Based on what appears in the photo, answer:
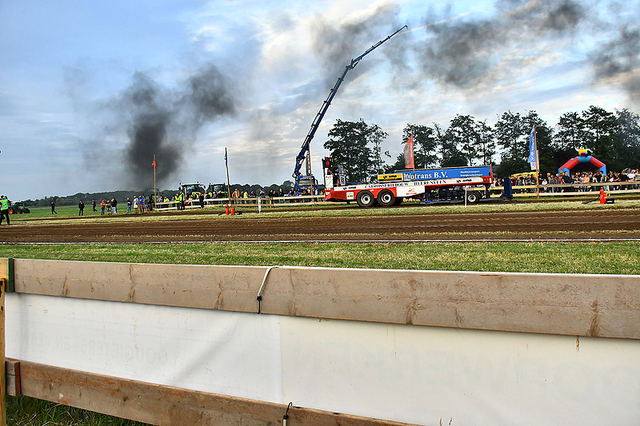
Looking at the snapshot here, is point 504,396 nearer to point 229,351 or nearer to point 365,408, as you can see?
point 365,408

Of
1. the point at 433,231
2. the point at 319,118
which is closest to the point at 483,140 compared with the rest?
the point at 319,118

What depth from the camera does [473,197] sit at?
81.2 ft

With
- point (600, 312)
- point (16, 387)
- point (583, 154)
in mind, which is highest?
point (583, 154)

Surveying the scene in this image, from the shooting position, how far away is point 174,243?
1198 cm

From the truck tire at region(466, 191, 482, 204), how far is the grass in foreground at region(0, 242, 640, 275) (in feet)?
53.8

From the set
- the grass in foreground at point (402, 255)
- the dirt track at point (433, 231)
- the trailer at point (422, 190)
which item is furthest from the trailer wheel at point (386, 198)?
the grass in foreground at point (402, 255)

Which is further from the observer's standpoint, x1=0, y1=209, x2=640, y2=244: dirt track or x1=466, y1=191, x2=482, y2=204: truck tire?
x1=466, y1=191, x2=482, y2=204: truck tire

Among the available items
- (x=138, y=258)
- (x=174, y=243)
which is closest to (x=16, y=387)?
(x=138, y=258)

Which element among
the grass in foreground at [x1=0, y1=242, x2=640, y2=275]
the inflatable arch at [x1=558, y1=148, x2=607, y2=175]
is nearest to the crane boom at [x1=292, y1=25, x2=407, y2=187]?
the inflatable arch at [x1=558, y1=148, x2=607, y2=175]

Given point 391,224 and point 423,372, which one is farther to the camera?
point 391,224

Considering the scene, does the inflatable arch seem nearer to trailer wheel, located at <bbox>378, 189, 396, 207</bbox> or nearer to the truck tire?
the truck tire

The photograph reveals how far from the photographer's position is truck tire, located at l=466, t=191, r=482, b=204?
2464 centimetres

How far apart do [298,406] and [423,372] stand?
2.90ft

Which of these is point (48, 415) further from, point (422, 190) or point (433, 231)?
point (422, 190)
